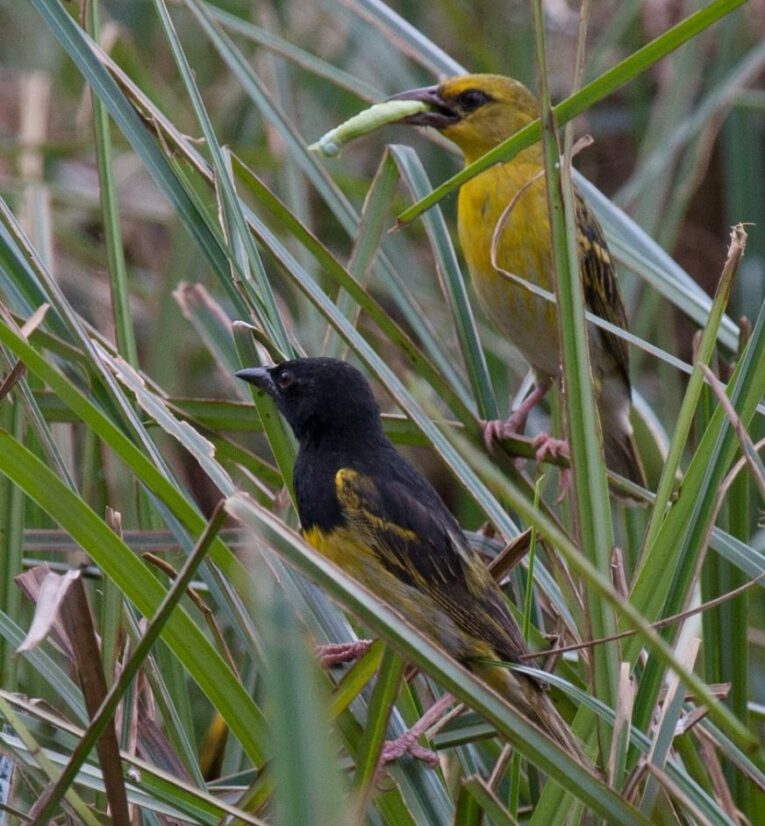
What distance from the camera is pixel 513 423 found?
4.16 m

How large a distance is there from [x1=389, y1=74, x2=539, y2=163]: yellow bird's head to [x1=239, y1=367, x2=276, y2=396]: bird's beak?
1.64 meters

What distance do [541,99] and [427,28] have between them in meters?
5.02

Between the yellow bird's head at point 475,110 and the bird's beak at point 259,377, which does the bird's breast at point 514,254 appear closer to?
Answer: the yellow bird's head at point 475,110

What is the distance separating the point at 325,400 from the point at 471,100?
165 cm

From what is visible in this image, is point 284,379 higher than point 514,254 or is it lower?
lower

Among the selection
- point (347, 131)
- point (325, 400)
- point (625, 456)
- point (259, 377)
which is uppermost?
point (347, 131)

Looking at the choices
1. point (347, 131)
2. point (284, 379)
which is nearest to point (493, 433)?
point (284, 379)

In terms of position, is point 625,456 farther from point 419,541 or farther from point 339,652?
point 339,652

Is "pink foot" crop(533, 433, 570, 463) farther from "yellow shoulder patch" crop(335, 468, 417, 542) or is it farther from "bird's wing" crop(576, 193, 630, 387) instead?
"bird's wing" crop(576, 193, 630, 387)

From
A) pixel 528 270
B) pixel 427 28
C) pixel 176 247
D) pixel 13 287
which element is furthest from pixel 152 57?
pixel 13 287

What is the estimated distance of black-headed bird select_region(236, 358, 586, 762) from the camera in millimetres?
2791

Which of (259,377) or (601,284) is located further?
(601,284)

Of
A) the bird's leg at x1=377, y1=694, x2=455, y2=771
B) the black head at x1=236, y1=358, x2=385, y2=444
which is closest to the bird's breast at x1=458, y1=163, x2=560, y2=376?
the black head at x1=236, y1=358, x2=385, y2=444

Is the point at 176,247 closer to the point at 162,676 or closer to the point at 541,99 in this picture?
the point at 162,676
